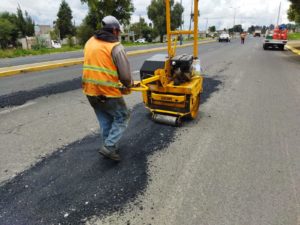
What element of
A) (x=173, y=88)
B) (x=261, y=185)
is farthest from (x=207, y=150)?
(x=173, y=88)

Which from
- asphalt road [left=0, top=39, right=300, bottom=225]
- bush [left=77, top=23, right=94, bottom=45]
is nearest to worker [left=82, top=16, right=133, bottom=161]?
asphalt road [left=0, top=39, right=300, bottom=225]

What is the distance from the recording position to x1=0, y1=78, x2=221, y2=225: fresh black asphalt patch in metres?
2.51

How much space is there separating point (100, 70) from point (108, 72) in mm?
93

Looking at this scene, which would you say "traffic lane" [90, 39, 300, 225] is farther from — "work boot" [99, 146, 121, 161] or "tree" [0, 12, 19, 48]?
"tree" [0, 12, 19, 48]

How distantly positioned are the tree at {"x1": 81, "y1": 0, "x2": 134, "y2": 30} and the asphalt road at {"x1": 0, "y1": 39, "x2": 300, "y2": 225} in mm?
41751

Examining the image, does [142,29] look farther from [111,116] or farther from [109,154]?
[109,154]

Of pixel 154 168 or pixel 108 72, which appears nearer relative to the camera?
A: pixel 108 72

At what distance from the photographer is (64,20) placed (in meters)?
68.3

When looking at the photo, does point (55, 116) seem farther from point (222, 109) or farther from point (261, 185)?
point (261, 185)

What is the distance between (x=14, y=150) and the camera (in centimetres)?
378

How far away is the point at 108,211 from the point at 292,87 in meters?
7.29

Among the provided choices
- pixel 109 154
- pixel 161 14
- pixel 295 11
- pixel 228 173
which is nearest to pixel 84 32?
pixel 161 14

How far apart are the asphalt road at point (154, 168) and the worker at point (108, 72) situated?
0.59 meters

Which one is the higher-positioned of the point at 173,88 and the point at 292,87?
the point at 173,88
